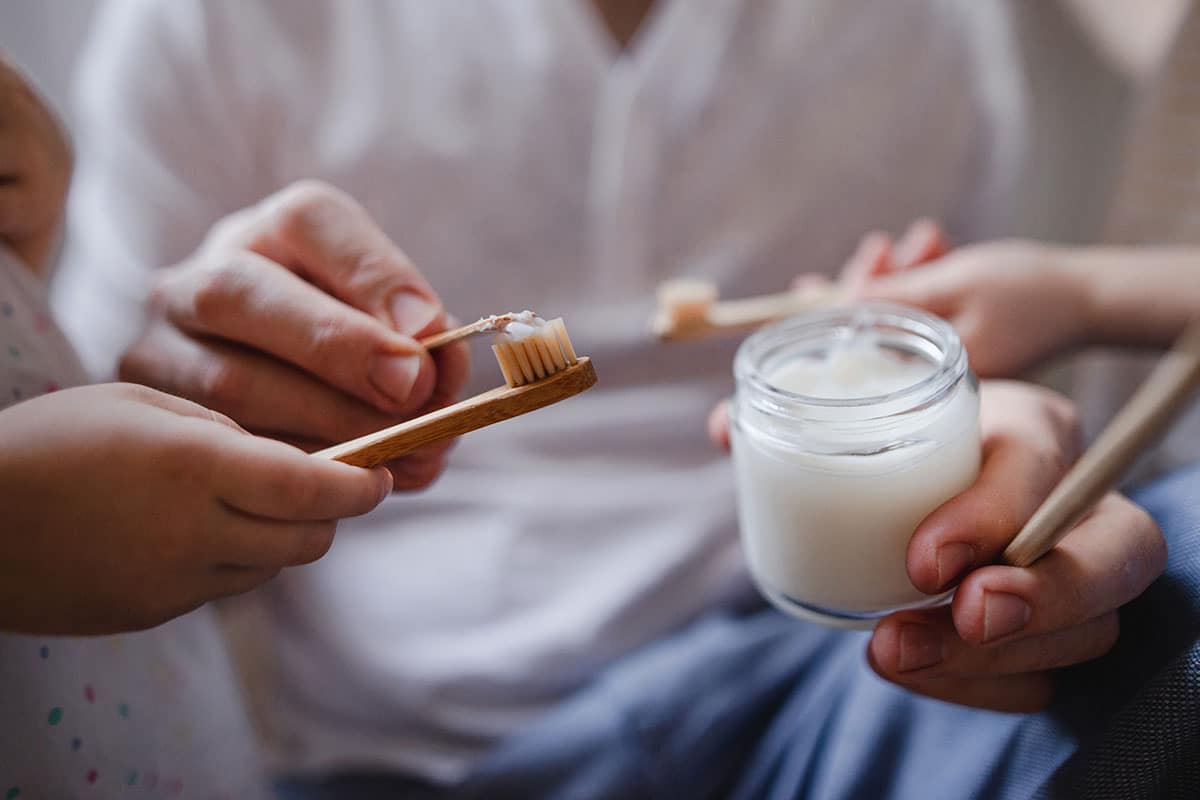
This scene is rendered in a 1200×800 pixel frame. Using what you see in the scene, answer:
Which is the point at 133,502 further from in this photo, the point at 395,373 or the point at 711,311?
the point at 711,311

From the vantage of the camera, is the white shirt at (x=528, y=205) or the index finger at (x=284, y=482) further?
the white shirt at (x=528, y=205)

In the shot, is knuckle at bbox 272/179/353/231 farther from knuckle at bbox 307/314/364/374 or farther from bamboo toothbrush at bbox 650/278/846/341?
bamboo toothbrush at bbox 650/278/846/341

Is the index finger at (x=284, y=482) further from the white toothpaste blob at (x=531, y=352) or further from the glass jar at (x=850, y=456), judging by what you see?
the glass jar at (x=850, y=456)

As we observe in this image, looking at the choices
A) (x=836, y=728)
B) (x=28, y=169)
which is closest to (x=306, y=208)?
(x=28, y=169)

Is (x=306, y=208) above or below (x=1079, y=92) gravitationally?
above

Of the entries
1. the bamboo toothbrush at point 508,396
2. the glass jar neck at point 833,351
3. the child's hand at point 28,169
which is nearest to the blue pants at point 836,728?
the glass jar neck at point 833,351

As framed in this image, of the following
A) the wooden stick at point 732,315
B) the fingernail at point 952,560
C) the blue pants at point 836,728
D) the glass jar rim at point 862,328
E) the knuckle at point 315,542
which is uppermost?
the knuckle at point 315,542
